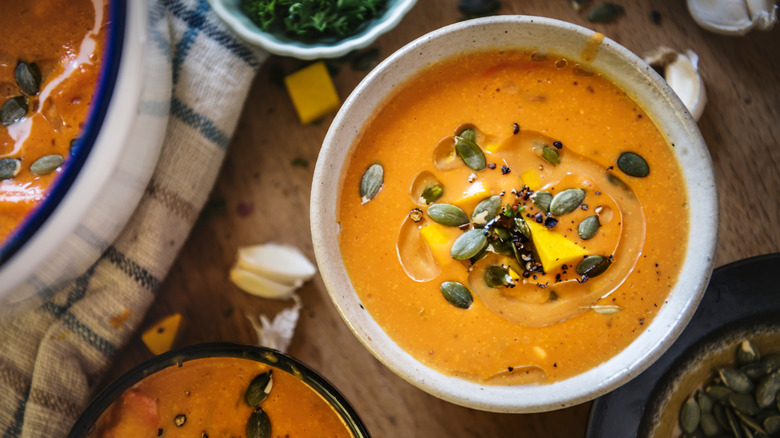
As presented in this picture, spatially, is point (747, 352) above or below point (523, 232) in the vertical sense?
below

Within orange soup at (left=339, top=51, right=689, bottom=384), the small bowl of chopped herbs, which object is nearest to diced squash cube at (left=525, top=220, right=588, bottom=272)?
orange soup at (left=339, top=51, right=689, bottom=384)

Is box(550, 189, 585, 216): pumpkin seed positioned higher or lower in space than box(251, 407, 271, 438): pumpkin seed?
higher

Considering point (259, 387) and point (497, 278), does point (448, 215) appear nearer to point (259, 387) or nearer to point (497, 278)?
point (497, 278)

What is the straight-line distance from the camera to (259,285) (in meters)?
1.35

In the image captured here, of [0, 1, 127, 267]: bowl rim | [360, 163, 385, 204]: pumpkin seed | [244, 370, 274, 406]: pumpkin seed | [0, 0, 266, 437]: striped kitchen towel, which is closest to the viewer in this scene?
[0, 1, 127, 267]: bowl rim

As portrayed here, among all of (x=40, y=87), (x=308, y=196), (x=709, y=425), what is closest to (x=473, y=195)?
(x=308, y=196)

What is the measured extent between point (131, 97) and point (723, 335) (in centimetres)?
113

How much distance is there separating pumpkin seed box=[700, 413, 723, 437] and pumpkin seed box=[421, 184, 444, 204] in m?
0.68

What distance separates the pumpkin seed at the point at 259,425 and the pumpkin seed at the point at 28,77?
0.70 meters

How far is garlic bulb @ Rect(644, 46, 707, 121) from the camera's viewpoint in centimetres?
130

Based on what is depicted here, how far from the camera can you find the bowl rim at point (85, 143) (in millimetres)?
976

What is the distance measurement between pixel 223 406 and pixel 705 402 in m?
0.92

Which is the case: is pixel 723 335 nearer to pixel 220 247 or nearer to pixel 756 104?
pixel 756 104

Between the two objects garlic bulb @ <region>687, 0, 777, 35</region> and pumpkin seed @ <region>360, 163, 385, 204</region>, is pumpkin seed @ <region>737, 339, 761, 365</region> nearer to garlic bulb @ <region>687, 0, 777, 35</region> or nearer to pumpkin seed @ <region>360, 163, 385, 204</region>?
garlic bulb @ <region>687, 0, 777, 35</region>
